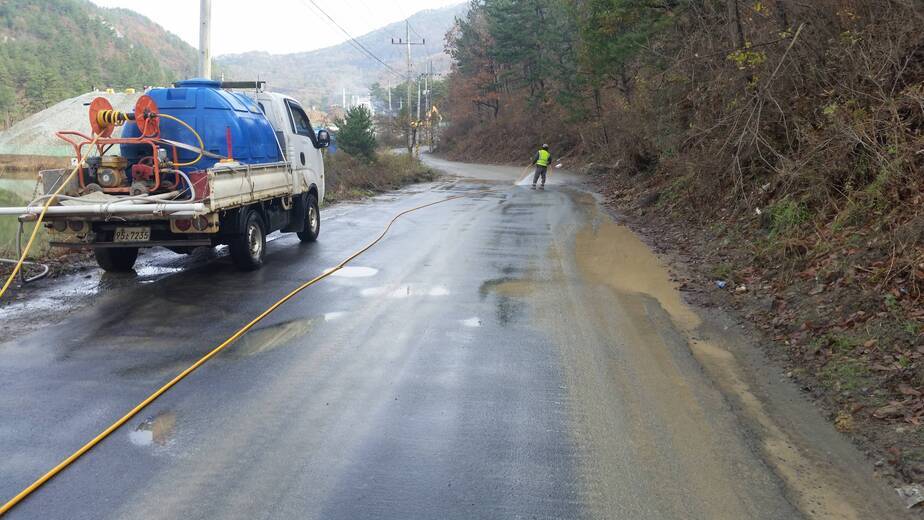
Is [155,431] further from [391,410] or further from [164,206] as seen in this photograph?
[164,206]

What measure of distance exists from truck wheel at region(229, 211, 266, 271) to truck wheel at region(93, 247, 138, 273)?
149cm

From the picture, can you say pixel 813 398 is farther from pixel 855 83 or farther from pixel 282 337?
pixel 855 83

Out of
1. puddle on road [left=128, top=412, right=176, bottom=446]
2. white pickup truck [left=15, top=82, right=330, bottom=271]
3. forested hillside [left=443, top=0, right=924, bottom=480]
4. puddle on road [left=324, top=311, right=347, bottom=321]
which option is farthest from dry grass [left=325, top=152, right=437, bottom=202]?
puddle on road [left=128, top=412, right=176, bottom=446]

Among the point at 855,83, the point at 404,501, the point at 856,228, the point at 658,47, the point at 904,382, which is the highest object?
the point at 658,47

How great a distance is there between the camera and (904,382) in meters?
4.97

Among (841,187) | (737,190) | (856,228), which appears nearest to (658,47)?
(737,190)

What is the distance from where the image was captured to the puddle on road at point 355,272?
9.49 m

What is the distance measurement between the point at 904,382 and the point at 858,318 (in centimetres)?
125

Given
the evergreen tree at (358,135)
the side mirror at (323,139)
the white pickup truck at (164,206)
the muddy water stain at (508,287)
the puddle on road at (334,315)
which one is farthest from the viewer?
the evergreen tree at (358,135)

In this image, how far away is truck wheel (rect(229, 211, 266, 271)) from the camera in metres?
9.42

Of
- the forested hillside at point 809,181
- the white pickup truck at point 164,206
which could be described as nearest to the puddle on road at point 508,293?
the forested hillside at point 809,181

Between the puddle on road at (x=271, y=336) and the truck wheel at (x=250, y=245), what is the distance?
2.75 m

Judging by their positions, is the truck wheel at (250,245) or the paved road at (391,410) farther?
the truck wheel at (250,245)

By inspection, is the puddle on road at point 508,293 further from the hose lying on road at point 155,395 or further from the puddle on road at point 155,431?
the puddle on road at point 155,431
